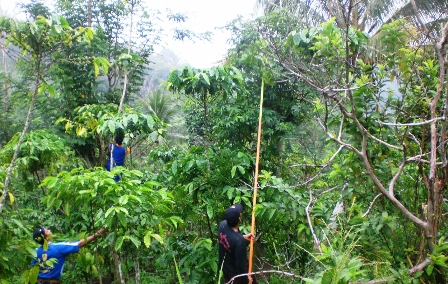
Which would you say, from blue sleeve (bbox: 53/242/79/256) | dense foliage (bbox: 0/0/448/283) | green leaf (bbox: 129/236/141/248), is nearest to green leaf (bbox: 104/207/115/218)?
dense foliage (bbox: 0/0/448/283)

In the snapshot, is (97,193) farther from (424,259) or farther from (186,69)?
(424,259)

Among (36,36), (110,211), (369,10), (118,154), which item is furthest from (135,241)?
(369,10)

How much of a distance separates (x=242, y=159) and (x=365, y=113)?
4.40ft

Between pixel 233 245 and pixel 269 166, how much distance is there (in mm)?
1986

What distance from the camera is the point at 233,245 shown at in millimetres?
3105

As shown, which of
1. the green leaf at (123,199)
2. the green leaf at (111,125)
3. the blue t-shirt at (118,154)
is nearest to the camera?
the green leaf at (123,199)

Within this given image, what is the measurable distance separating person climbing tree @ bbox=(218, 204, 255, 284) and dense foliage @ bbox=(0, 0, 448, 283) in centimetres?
21

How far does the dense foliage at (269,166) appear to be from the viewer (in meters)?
2.58

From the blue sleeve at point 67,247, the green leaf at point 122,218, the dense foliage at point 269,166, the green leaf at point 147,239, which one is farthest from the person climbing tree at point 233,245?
the blue sleeve at point 67,247

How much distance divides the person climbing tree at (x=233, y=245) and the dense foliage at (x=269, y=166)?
21 centimetres

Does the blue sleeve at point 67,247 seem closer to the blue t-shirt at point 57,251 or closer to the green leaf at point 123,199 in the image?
the blue t-shirt at point 57,251

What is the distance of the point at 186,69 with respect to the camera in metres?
3.67

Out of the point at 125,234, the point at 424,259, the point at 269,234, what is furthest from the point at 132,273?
the point at 424,259

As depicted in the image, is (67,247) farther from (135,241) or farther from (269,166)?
(269,166)
